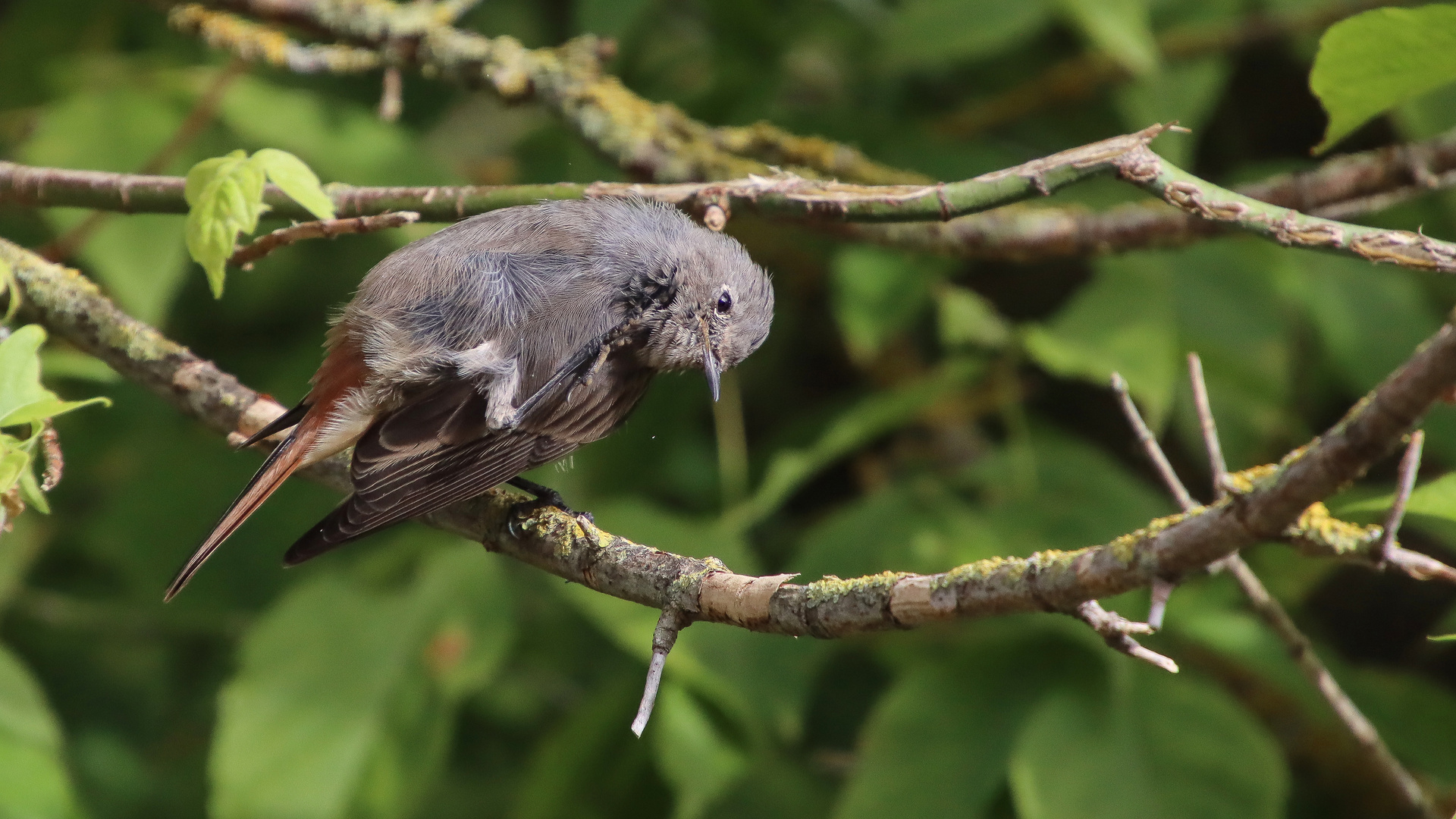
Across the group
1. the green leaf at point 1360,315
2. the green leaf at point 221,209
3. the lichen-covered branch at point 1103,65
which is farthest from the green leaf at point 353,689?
the green leaf at point 1360,315

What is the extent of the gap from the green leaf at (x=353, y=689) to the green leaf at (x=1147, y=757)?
4.48ft

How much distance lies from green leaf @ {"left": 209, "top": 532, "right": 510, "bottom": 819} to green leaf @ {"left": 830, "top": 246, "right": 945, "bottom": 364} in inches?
45.6

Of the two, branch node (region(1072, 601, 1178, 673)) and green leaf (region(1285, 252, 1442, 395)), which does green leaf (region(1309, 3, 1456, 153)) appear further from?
green leaf (region(1285, 252, 1442, 395))

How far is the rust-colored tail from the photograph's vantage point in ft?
7.34

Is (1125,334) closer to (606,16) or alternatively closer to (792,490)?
(792,490)

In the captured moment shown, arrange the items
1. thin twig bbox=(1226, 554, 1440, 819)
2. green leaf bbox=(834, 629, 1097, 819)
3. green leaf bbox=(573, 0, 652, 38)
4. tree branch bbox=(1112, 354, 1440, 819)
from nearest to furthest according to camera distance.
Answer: tree branch bbox=(1112, 354, 1440, 819) < thin twig bbox=(1226, 554, 1440, 819) < green leaf bbox=(834, 629, 1097, 819) < green leaf bbox=(573, 0, 652, 38)

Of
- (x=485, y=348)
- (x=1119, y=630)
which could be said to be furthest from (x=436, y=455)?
(x=1119, y=630)

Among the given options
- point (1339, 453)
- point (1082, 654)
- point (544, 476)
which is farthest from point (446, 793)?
point (1339, 453)

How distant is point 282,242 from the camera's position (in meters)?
2.08

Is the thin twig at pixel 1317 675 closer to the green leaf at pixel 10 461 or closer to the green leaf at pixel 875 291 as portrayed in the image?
the green leaf at pixel 875 291

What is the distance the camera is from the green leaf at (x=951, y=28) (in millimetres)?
3309

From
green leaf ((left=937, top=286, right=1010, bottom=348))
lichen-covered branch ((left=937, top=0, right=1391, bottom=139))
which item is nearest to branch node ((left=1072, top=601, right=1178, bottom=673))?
green leaf ((left=937, top=286, right=1010, bottom=348))

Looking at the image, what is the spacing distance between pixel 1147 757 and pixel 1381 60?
5.06 ft

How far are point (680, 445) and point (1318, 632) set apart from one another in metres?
2.14
